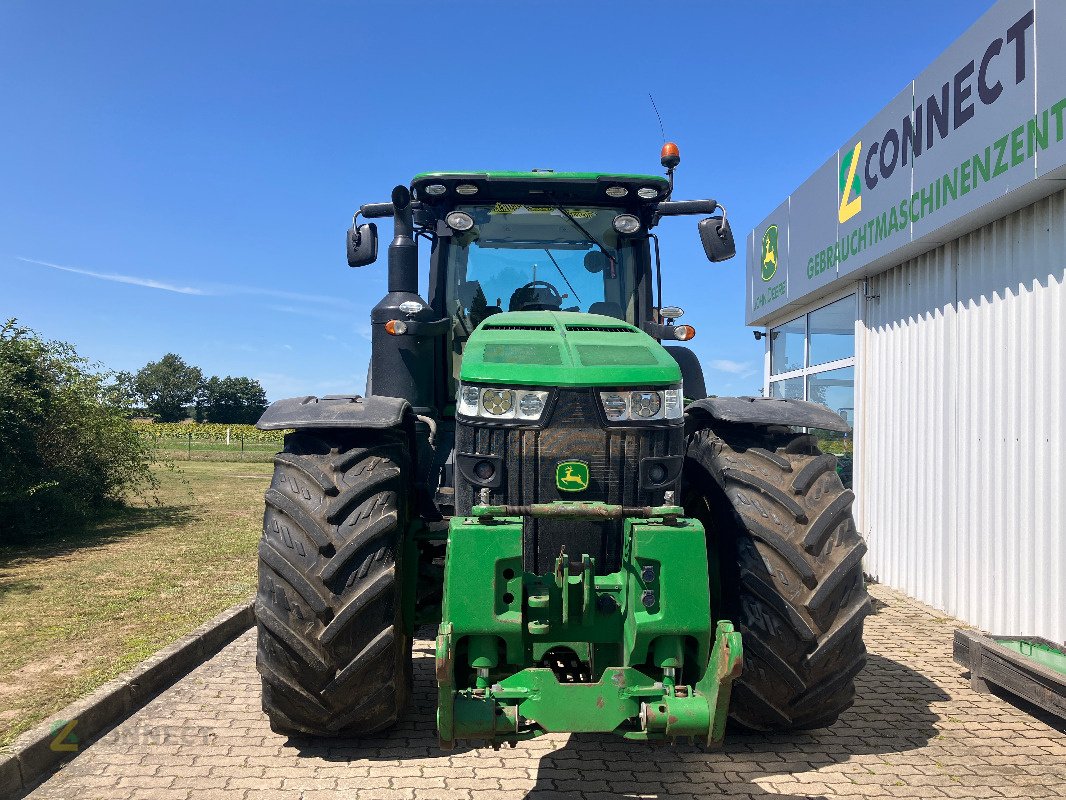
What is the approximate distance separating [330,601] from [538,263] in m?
2.52

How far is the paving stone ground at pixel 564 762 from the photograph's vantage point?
3.49 m

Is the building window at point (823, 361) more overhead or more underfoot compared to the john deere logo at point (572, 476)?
more overhead

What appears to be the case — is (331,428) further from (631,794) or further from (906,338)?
(906,338)

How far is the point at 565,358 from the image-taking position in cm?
353

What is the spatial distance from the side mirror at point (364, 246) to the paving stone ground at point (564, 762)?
2.61 m

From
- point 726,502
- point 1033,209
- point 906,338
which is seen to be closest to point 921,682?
point 726,502

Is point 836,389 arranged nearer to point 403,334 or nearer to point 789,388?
point 789,388

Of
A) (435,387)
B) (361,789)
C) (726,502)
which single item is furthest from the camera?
(435,387)

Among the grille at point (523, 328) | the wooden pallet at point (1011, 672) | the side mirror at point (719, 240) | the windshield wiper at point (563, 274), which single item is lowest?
the wooden pallet at point (1011, 672)

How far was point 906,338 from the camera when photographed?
8.09 meters

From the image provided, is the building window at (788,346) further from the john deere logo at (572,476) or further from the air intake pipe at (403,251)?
the john deere logo at (572,476)

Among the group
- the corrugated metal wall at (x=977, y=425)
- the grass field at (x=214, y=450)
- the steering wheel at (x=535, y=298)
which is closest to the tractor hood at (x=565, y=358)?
the steering wheel at (x=535, y=298)

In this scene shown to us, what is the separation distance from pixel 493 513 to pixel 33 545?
367 inches

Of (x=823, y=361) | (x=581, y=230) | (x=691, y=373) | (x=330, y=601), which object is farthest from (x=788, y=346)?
(x=330, y=601)
